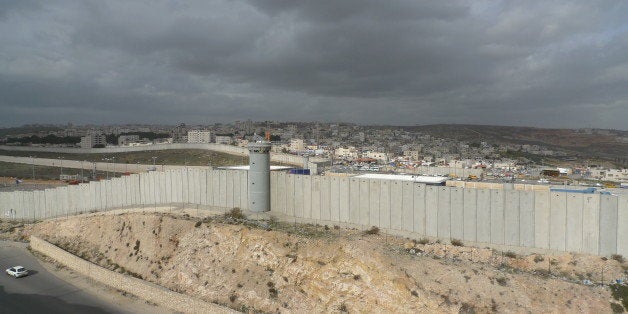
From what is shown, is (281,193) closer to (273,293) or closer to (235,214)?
(235,214)

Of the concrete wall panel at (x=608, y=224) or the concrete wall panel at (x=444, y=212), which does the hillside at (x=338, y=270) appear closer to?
the concrete wall panel at (x=608, y=224)

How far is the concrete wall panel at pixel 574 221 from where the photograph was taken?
21.8m

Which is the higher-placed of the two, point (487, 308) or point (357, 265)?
point (357, 265)

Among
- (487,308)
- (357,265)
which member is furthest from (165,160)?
(487,308)

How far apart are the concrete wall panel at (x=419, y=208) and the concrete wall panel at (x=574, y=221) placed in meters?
7.82

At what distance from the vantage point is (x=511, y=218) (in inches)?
920

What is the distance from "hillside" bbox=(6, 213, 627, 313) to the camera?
60.1ft

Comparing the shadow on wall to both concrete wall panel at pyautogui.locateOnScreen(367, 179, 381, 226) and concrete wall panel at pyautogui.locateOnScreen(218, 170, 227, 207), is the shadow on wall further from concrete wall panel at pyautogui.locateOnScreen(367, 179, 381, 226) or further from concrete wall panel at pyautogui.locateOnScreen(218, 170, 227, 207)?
concrete wall panel at pyautogui.locateOnScreen(367, 179, 381, 226)

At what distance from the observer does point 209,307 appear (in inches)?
876

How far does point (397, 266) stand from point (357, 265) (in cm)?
196

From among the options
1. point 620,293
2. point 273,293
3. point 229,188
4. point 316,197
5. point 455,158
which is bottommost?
point 273,293

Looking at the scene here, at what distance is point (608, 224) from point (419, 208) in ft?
32.4

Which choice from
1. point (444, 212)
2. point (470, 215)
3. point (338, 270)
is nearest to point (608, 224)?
point (470, 215)

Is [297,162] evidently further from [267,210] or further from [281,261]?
[281,261]
